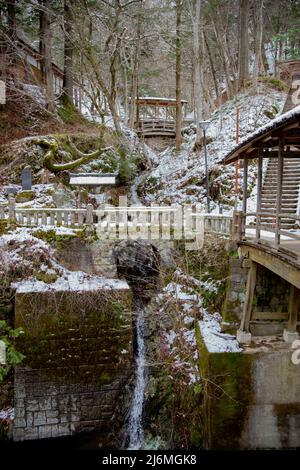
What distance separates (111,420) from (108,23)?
63.2ft

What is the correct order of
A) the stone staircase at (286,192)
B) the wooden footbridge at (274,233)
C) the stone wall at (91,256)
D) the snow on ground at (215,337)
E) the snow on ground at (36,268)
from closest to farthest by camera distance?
the wooden footbridge at (274,233) < the snow on ground at (215,337) < the snow on ground at (36,268) < the stone wall at (91,256) < the stone staircase at (286,192)

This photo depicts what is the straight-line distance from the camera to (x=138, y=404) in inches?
417

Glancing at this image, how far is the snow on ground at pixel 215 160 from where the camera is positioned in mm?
18703

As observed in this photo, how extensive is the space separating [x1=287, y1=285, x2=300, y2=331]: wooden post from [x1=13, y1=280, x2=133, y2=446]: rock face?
4.41 metres

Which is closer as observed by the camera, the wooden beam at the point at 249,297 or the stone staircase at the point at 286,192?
the wooden beam at the point at 249,297

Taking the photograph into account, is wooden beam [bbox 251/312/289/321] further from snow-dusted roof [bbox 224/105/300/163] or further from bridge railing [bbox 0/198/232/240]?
snow-dusted roof [bbox 224/105/300/163]

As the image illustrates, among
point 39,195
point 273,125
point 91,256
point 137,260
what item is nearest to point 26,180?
point 39,195

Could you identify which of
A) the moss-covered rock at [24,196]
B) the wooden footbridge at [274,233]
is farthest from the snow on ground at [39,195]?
the wooden footbridge at [274,233]

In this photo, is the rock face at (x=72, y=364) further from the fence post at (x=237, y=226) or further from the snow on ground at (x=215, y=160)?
the snow on ground at (x=215, y=160)

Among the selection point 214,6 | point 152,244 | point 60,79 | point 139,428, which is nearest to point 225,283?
point 152,244

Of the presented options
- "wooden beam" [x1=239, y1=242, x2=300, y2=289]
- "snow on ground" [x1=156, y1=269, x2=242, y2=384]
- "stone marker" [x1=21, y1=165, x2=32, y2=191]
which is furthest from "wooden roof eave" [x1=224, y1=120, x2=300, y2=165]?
"stone marker" [x1=21, y1=165, x2=32, y2=191]

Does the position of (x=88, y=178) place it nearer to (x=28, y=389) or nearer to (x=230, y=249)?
(x=230, y=249)

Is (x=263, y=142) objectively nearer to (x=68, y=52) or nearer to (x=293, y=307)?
(x=293, y=307)

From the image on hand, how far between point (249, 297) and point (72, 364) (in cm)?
515
